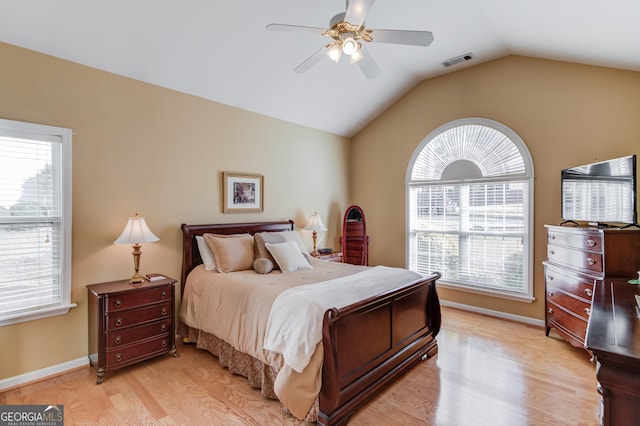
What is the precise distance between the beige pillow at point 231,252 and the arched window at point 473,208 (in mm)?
2756

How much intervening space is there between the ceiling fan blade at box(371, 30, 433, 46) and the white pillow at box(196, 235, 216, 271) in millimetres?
2637

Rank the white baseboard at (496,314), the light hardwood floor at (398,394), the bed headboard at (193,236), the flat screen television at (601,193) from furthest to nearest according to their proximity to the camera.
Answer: the white baseboard at (496,314) < the bed headboard at (193,236) < the flat screen television at (601,193) < the light hardwood floor at (398,394)

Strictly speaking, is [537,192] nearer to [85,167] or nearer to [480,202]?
[480,202]

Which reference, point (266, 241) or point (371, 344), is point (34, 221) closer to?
point (266, 241)

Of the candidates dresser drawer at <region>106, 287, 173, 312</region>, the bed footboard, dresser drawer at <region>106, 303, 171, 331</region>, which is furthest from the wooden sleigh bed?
dresser drawer at <region>106, 287, 173, 312</region>

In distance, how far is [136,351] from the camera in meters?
2.87

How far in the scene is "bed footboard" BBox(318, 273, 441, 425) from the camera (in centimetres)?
211

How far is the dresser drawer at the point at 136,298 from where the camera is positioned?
2732 mm

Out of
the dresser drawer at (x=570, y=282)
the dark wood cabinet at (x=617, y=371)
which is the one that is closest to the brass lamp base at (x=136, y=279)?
the dark wood cabinet at (x=617, y=371)

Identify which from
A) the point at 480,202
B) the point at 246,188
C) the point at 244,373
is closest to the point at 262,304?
the point at 244,373

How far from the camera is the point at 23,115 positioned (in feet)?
8.70

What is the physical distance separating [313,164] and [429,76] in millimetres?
2189

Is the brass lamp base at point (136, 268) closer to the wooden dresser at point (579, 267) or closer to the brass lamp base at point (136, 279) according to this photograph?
the brass lamp base at point (136, 279)

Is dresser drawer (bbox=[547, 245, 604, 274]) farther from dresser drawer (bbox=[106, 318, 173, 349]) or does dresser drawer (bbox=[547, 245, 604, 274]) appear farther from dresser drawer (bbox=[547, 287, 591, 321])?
dresser drawer (bbox=[106, 318, 173, 349])
